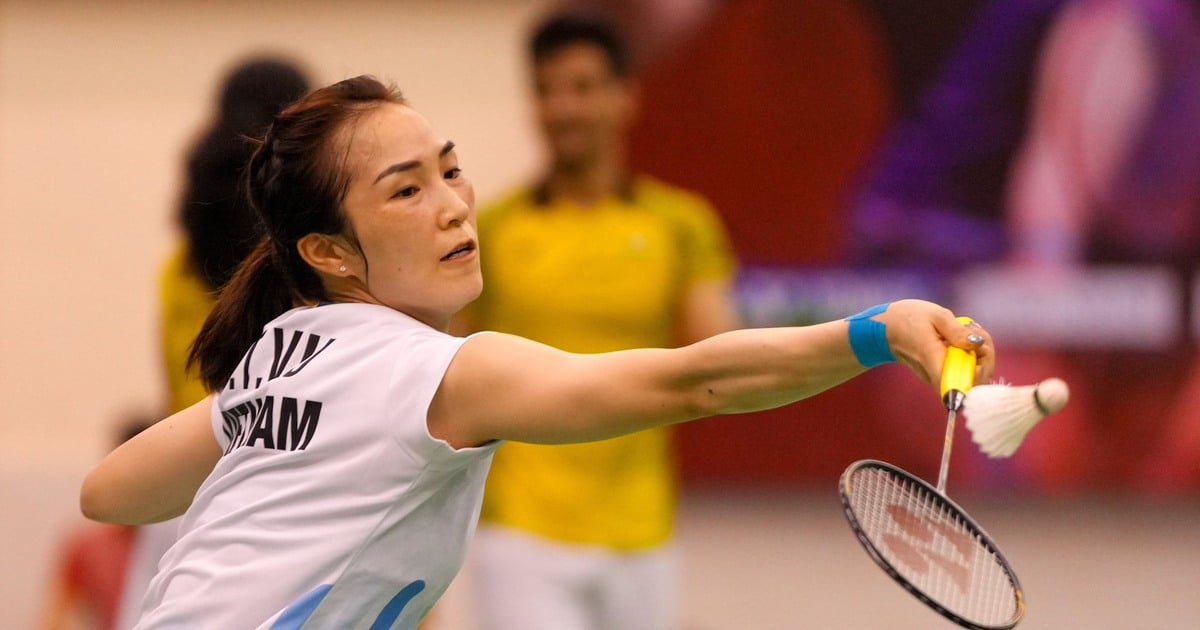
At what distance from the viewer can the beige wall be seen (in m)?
6.75

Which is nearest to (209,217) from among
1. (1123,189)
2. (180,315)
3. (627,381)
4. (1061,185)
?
(180,315)

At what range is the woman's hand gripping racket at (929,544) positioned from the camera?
2.32 meters

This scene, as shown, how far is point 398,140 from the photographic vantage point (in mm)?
2615

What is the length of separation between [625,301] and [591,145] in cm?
47

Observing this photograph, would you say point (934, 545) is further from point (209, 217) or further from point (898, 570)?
point (209, 217)

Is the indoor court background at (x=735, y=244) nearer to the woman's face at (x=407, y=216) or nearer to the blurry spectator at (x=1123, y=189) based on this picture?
the blurry spectator at (x=1123, y=189)

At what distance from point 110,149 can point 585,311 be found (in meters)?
2.64

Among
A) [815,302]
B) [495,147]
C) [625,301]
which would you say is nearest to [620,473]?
[625,301]

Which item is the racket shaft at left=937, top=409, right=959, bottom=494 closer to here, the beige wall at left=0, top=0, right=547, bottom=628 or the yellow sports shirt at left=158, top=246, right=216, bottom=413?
the yellow sports shirt at left=158, top=246, right=216, bottom=413

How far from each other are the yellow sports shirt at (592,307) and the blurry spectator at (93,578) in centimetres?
157

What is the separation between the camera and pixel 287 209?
2691mm

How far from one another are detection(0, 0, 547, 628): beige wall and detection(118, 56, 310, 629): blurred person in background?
2238mm

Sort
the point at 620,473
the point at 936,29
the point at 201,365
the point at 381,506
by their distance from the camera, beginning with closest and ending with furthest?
the point at 381,506
the point at 201,365
the point at 620,473
the point at 936,29

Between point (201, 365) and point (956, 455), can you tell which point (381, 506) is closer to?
point (201, 365)
